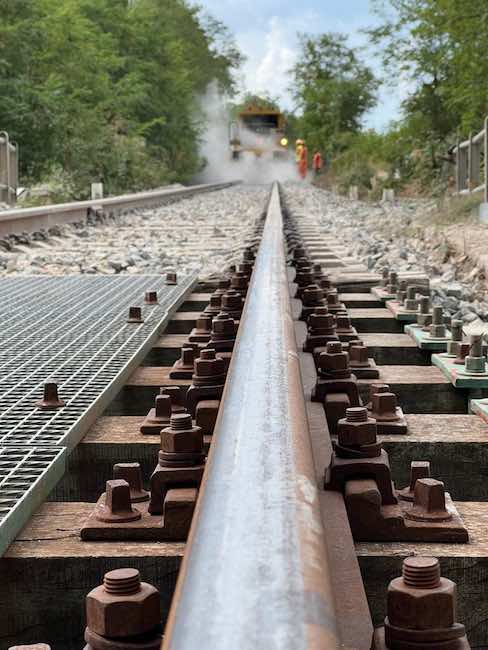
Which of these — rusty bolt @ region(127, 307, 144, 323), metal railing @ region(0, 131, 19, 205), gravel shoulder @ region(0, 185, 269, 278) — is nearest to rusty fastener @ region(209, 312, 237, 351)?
rusty bolt @ region(127, 307, 144, 323)

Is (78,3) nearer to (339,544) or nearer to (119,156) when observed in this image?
(119,156)

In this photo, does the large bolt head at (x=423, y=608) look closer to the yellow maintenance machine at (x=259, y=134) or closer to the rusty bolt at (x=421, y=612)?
the rusty bolt at (x=421, y=612)

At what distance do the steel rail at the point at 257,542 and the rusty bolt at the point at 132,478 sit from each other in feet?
0.60

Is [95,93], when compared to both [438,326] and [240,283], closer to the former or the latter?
[240,283]

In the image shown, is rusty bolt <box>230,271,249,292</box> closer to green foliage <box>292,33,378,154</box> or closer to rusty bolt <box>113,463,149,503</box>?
rusty bolt <box>113,463,149,503</box>

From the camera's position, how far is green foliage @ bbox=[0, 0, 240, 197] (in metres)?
25.0

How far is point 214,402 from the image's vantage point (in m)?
2.25

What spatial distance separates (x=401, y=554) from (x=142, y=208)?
1716 cm

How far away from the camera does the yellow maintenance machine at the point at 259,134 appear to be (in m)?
51.2

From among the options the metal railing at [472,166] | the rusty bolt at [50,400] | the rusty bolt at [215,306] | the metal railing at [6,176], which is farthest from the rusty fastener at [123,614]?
the metal railing at [6,176]

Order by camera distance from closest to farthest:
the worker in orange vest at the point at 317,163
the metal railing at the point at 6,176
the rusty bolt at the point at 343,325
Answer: the rusty bolt at the point at 343,325
the metal railing at the point at 6,176
the worker in orange vest at the point at 317,163

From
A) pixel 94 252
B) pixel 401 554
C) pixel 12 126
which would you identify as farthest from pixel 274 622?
pixel 12 126

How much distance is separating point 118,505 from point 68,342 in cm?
203

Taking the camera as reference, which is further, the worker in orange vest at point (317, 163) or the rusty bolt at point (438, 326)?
the worker in orange vest at point (317, 163)
